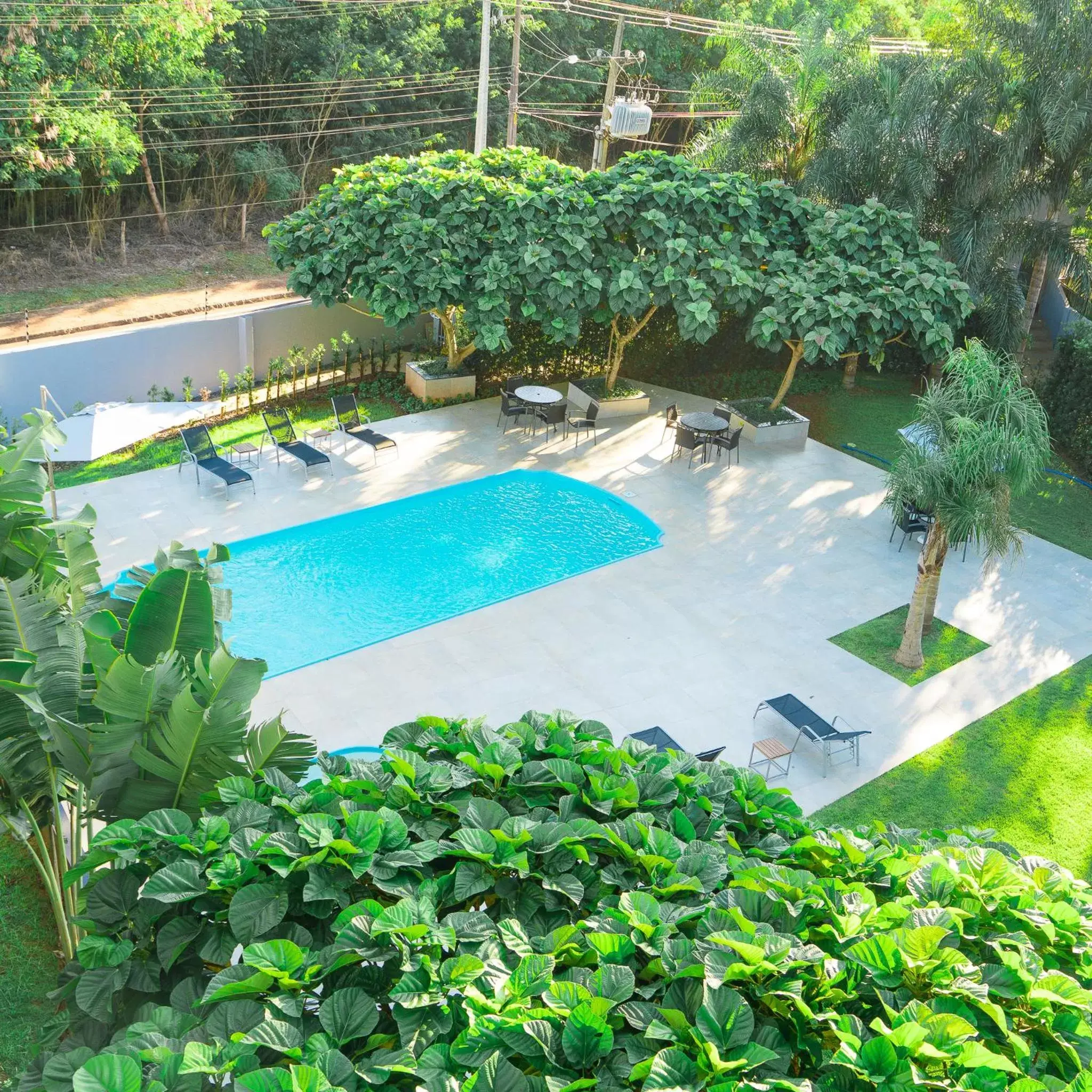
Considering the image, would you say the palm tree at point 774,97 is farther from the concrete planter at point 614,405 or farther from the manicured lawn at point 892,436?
the concrete planter at point 614,405

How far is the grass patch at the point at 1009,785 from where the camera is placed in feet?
37.8

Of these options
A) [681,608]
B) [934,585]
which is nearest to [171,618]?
[681,608]

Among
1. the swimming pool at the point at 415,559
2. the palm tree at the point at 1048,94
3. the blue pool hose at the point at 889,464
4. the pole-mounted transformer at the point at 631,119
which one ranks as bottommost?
the swimming pool at the point at 415,559

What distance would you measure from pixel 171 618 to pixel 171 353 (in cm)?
1525

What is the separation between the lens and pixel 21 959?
8984mm

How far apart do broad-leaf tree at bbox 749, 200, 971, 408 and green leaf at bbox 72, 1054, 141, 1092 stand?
1701 cm

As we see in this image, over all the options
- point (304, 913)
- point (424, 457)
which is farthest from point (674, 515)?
point (304, 913)

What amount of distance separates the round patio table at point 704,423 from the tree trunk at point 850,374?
494 centimetres

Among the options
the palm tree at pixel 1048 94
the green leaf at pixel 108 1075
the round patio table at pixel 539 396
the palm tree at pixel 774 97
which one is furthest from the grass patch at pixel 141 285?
the green leaf at pixel 108 1075

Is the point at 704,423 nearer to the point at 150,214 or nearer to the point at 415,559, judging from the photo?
the point at 415,559

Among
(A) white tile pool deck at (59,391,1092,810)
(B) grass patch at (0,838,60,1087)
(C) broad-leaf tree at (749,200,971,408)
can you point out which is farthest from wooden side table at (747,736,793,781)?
(C) broad-leaf tree at (749,200,971,408)

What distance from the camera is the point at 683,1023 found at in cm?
Answer: 448

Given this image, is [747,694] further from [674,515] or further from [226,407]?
[226,407]

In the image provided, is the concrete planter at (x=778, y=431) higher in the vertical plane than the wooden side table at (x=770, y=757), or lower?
higher
